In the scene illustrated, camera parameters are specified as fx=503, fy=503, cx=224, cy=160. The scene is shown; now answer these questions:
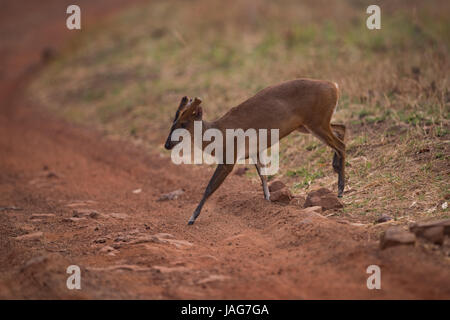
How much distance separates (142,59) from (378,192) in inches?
446

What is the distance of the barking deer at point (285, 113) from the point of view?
6.64 m

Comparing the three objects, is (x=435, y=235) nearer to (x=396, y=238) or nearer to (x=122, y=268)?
(x=396, y=238)

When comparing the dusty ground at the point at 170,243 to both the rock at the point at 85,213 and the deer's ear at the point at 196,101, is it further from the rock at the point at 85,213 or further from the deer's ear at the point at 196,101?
the deer's ear at the point at 196,101

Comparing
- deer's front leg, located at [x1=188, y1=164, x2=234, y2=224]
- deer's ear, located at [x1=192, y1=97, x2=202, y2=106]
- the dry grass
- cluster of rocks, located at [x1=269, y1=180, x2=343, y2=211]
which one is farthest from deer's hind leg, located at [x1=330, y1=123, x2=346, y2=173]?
deer's ear, located at [x1=192, y1=97, x2=202, y2=106]

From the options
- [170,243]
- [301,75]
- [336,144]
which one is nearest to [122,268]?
[170,243]

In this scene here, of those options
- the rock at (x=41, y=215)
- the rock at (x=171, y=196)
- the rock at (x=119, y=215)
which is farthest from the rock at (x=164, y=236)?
the rock at (x=41, y=215)

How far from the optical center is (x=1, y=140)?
1270 cm

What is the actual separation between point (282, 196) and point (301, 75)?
15.8ft

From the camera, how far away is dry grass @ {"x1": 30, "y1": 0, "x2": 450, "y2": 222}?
702cm

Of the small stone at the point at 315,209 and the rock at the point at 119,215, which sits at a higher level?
the small stone at the point at 315,209

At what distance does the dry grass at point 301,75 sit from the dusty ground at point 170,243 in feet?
3.20

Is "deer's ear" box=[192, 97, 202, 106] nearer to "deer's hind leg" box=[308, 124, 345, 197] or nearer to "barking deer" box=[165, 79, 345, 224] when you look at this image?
"barking deer" box=[165, 79, 345, 224]
